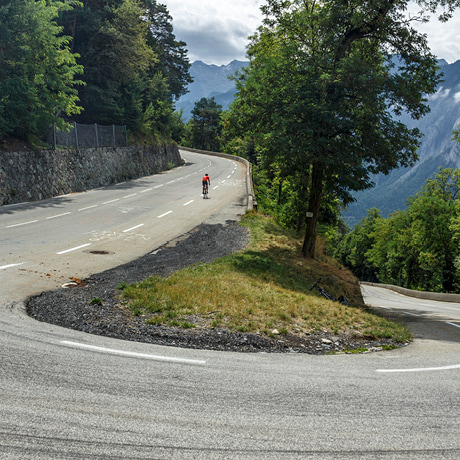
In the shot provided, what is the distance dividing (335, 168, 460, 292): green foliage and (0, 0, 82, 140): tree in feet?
114

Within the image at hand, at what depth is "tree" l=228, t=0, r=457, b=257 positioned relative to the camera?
15930 mm

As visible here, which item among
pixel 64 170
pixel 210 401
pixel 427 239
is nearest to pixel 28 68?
pixel 64 170

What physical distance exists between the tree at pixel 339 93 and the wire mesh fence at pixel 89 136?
1720cm

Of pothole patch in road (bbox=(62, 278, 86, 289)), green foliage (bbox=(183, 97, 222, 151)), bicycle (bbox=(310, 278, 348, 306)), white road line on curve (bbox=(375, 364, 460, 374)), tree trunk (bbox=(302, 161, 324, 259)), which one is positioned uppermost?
green foliage (bbox=(183, 97, 222, 151))

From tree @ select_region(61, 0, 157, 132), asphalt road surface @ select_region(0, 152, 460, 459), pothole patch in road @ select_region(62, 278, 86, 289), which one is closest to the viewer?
asphalt road surface @ select_region(0, 152, 460, 459)

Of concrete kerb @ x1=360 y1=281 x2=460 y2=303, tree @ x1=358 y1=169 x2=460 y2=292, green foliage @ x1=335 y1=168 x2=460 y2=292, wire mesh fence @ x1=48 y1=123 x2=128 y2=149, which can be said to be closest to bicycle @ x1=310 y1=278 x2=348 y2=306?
concrete kerb @ x1=360 y1=281 x2=460 y2=303

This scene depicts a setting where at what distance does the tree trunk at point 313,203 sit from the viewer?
60.4 feet

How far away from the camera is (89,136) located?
3494 centimetres

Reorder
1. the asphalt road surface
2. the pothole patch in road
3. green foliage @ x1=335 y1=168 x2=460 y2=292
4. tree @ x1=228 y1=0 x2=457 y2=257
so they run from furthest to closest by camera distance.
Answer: green foliage @ x1=335 y1=168 x2=460 y2=292
tree @ x1=228 y1=0 x2=457 y2=257
the pothole patch in road
the asphalt road surface

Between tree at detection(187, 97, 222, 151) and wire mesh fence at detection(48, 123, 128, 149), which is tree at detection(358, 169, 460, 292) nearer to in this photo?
wire mesh fence at detection(48, 123, 128, 149)

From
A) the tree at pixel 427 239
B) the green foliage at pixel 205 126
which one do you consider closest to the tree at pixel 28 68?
the tree at pixel 427 239

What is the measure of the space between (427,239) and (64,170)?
132ft

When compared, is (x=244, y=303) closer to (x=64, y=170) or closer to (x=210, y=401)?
(x=210, y=401)

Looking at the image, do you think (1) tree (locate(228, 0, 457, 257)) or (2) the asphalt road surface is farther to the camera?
(1) tree (locate(228, 0, 457, 257))
